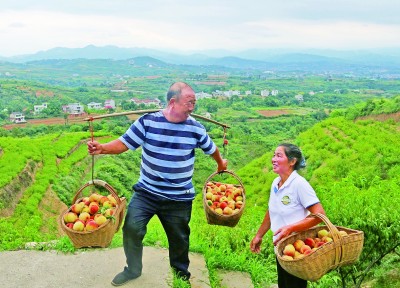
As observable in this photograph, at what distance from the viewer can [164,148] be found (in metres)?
4.10

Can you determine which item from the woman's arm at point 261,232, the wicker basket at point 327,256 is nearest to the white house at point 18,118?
the woman's arm at point 261,232

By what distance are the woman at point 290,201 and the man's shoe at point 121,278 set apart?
1537 millimetres

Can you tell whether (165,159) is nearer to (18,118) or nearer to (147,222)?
(147,222)

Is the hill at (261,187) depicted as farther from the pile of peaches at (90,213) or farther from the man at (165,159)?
the man at (165,159)

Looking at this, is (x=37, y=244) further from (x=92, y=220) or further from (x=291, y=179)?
(x=291, y=179)

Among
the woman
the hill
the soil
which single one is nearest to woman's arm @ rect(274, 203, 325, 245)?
the woman

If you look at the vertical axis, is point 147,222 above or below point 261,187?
above

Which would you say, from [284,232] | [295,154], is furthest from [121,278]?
[295,154]

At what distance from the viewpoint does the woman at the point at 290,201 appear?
363 centimetres

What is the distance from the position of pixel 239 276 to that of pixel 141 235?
166 cm

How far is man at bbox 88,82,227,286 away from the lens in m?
4.08

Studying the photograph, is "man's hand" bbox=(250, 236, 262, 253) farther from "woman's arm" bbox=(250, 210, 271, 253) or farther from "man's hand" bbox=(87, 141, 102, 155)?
"man's hand" bbox=(87, 141, 102, 155)

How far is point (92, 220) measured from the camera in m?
4.47

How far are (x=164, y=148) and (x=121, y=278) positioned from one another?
54.9 inches
